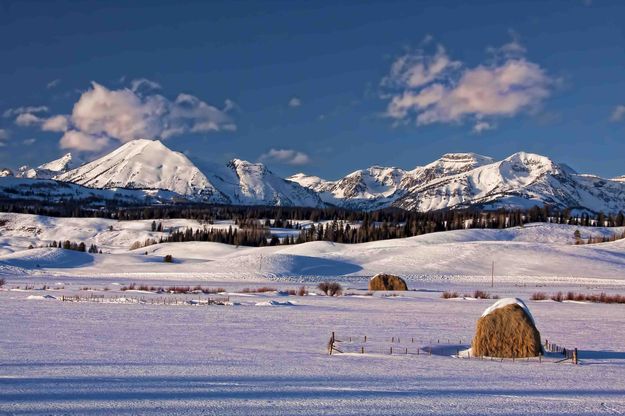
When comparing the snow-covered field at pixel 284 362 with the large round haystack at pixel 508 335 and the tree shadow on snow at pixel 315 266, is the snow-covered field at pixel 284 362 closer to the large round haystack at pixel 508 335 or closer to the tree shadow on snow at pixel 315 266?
the large round haystack at pixel 508 335

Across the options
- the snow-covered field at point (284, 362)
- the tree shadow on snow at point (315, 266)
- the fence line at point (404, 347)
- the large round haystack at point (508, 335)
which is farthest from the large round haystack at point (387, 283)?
the large round haystack at point (508, 335)

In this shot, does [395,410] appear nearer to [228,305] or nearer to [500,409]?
[500,409]

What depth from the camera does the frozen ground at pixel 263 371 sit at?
12.3m

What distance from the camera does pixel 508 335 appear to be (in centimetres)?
2062

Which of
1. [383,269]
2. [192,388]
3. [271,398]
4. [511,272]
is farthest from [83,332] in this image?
[511,272]

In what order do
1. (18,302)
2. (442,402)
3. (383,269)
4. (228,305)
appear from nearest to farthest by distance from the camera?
(442,402)
(18,302)
(228,305)
(383,269)

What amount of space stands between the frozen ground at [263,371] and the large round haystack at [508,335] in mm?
1075

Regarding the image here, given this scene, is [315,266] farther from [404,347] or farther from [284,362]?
[284,362]

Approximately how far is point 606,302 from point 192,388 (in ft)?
141

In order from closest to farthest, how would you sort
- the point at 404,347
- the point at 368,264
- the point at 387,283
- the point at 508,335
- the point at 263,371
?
the point at 263,371, the point at 508,335, the point at 404,347, the point at 387,283, the point at 368,264

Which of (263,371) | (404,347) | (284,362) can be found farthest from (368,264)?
(263,371)

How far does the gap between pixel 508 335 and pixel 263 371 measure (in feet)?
28.7

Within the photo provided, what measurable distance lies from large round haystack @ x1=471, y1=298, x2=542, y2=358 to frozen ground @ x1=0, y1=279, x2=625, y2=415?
42.3 inches

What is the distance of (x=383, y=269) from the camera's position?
3861 inches
